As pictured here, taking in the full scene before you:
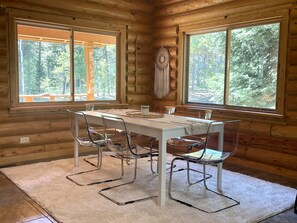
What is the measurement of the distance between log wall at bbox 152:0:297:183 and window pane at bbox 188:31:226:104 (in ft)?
0.81

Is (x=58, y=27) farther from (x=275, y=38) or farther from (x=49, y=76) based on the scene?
(x=275, y=38)

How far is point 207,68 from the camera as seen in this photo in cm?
516

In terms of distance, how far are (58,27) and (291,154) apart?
3835 mm

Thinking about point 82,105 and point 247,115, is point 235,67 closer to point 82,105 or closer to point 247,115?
point 247,115

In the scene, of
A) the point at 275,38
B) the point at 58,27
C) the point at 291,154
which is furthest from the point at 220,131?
the point at 58,27

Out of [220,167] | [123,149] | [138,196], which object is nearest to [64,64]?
[123,149]

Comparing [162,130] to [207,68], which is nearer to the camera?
[162,130]

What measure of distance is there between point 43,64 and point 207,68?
2625 millimetres

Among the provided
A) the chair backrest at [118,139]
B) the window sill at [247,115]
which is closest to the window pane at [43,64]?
the chair backrest at [118,139]

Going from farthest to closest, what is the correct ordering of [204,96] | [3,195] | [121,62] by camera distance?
[121,62]
[204,96]
[3,195]

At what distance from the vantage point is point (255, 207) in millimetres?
2984

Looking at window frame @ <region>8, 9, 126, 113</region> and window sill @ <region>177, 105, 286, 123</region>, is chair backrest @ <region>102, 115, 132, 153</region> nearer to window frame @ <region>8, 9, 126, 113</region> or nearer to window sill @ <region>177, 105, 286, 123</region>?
window frame @ <region>8, 9, 126, 113</region>

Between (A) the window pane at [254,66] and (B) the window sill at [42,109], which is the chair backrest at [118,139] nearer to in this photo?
(B) the window sill at [42,109]

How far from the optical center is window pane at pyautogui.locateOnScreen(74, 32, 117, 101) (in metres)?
5.16
